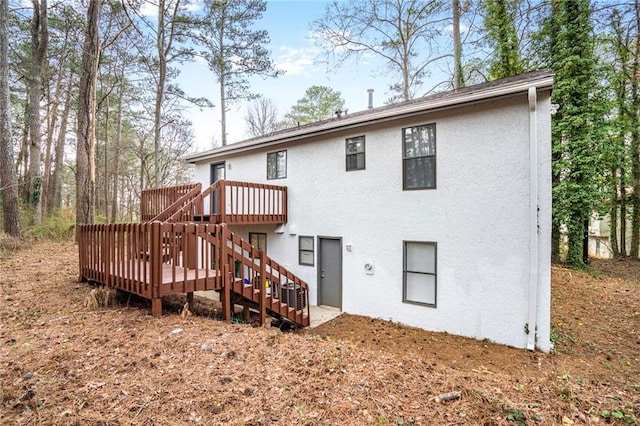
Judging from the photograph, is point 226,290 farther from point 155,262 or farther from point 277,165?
point 277,165

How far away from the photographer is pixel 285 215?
962 centimetres

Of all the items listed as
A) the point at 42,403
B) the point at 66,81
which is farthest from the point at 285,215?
the point at 66,81

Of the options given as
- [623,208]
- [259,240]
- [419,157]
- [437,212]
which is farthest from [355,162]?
[623,208]

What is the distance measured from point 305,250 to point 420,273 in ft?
11.9

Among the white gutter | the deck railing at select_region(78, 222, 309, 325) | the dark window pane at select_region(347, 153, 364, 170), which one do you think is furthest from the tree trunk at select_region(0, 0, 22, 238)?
the dark window pane at select_region(347, 153, 364, 170)

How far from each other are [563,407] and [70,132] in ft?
84.8

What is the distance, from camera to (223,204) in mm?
7773

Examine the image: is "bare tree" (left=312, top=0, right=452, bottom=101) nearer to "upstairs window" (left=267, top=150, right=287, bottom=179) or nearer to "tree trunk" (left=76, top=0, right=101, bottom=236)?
"upstairs window" (left=267, top=150, right=287, bottom=179)

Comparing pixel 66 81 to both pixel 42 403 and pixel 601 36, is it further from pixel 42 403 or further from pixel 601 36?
pixel 601 36

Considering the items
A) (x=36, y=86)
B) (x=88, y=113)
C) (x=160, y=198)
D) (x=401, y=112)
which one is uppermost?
(x=36, y=86)

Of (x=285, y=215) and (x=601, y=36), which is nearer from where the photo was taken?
(x=285, y=215)

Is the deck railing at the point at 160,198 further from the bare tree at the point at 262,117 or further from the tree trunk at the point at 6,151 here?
the bare tree at the point at 262,117

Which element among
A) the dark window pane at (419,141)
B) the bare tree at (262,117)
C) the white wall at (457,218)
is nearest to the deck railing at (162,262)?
the white wall at (457,218)

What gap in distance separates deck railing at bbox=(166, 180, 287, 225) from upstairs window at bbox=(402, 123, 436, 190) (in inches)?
160
